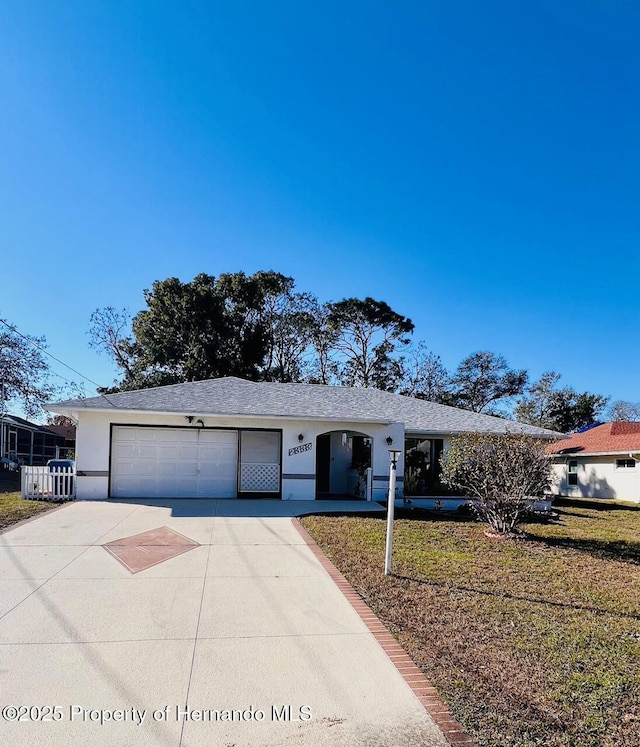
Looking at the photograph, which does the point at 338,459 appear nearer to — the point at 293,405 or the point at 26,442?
the point at 293,405

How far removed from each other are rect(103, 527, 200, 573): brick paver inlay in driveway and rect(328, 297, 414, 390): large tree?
1035 inches

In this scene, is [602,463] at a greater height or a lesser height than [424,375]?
lesser

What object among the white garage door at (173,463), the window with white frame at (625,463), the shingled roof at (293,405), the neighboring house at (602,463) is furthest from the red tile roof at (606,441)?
the white garage door at (173,463)

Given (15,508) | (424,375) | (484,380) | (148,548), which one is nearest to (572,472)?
(424,375)

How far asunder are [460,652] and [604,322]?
2213cm

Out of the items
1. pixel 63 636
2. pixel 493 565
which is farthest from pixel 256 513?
pixel 63 636

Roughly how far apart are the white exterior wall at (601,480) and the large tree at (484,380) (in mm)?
13205

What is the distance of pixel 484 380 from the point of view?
36844mm

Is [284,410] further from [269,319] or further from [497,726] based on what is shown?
[269,319]

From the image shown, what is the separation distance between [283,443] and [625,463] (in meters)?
15.1

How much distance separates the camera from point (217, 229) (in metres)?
14.3

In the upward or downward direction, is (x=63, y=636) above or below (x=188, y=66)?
below

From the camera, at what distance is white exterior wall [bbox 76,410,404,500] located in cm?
1346

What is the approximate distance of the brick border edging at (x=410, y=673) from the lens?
3.04m
